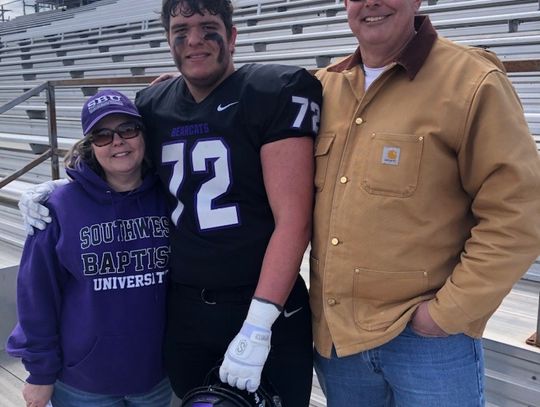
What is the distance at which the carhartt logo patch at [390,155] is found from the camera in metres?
1.17

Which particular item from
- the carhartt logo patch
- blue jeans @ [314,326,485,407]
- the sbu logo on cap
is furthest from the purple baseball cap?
blue jeans @ [314,326,485,407]

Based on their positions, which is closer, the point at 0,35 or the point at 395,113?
the point at 395,113

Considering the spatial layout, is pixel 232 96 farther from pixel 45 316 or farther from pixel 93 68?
pixel 93 68

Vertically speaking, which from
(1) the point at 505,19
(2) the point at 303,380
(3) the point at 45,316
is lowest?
(2) the point at 303,380

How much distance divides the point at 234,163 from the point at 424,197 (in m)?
0.47

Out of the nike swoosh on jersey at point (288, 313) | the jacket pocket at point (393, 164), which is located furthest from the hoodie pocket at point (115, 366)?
the jacket pocket at point (393, 164)

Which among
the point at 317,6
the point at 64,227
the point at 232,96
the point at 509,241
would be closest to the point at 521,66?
the point at 509,241

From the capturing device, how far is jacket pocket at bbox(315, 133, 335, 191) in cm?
130

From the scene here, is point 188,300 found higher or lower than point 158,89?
lower

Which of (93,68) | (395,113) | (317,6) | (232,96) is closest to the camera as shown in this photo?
(395,113)

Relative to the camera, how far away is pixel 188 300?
145 centimetres

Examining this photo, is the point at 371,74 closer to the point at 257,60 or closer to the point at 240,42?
the point at 257,60

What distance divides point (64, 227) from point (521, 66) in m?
1.29

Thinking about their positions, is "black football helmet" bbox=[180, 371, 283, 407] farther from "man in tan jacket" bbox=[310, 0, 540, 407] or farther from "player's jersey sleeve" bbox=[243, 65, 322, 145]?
"player's jersey sleeve" bbox=[243, 65, 322, 145]
